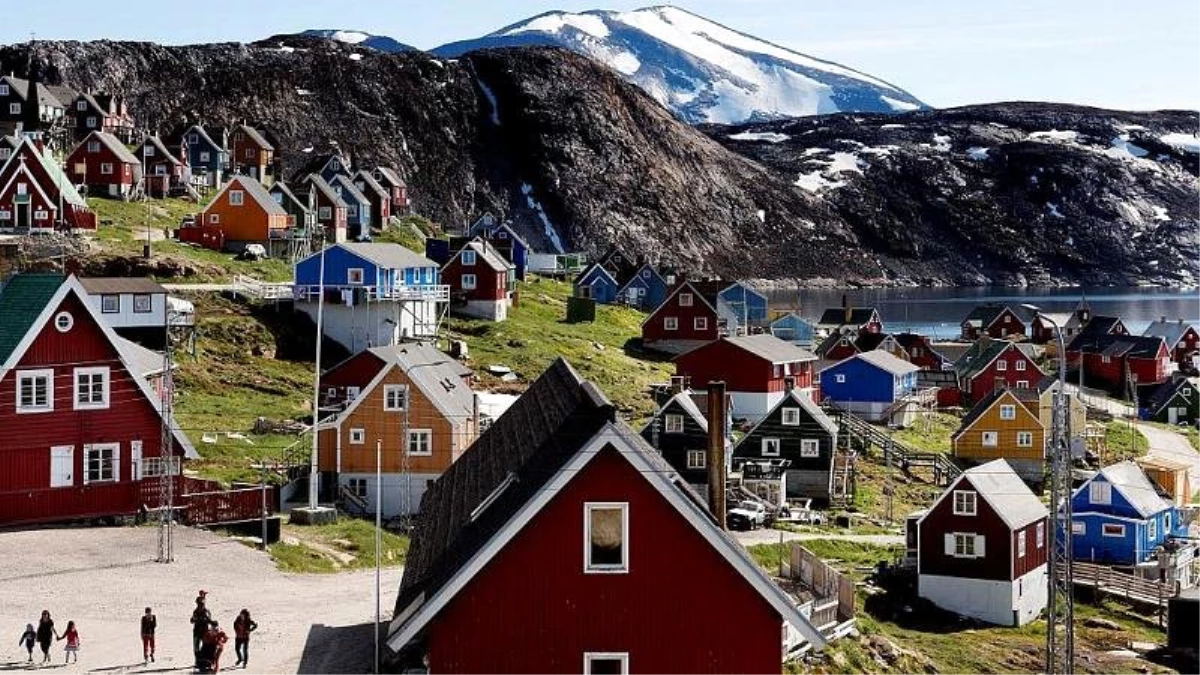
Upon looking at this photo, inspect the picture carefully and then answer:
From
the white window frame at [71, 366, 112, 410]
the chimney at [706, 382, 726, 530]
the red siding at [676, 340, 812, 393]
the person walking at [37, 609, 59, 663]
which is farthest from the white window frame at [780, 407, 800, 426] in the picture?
the person walking at [37, 609, 59, 663]

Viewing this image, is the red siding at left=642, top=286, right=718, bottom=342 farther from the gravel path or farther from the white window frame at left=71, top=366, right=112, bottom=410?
the gravel path

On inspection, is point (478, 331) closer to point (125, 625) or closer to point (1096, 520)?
point (1096, 520)

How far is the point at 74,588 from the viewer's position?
34562 millimetres

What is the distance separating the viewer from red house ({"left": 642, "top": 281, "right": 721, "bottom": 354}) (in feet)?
327

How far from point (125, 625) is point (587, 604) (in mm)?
12958

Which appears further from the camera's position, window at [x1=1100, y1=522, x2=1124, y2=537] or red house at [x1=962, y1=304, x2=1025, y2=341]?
red house at [x1=962, y1=304, x2=1025, y2=341]

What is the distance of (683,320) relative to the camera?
3942 inches

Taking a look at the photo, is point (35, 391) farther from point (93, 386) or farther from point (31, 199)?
point (31, 199)

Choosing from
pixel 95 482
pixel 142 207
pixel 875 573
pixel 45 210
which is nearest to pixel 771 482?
pixel 875 573

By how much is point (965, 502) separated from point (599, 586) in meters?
31.0

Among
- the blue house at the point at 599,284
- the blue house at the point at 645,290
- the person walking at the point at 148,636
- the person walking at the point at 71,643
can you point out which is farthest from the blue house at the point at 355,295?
the blue house at the point at 645,290

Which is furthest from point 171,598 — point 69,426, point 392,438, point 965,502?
point 965,502

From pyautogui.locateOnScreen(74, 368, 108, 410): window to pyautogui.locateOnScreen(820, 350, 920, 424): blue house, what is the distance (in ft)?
165

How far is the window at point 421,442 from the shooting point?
5206 centimetres
